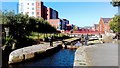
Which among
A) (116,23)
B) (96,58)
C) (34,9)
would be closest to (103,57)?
(96,58)

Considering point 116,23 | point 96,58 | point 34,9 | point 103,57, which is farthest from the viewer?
point 34,9

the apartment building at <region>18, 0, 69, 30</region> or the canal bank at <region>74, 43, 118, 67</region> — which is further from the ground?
the apartment building at <region>18, 0, 69, 30</region>

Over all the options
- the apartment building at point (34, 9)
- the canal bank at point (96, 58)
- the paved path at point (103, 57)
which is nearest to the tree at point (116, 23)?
the paved path at point (103, 57)

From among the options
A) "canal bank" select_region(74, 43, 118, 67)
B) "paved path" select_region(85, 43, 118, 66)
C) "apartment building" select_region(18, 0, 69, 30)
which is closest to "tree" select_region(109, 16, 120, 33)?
"paved path" select_region(85, 43, 118, 66)

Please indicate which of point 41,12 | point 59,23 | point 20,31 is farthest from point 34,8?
point 20,31

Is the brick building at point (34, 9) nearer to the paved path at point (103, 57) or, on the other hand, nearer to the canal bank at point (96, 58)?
the paved path at point (103, 57)

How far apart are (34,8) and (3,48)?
320 ft

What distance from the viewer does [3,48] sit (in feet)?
84.4

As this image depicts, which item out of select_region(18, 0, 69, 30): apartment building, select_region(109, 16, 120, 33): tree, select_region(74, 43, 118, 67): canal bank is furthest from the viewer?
select_region(18, 0, 69, 30): apartment building

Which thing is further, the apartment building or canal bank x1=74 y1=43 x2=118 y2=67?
the apartment building

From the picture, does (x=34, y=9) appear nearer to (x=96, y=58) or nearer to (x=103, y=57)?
(x=103, y=57)

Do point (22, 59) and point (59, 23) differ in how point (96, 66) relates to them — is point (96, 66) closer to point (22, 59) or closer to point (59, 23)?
point (22, 59)

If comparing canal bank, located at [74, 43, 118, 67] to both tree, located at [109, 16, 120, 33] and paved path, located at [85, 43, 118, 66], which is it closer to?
paved path, located at [85, 43, 118, 66]

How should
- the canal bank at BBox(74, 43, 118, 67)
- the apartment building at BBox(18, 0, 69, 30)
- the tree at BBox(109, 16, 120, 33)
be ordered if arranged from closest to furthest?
the canal bank at BBox(74, 43, 118, 67) → the tree at BBox(109, 16, 120, 33) → the apartment building at BBox(18, 0, 69, 30)
